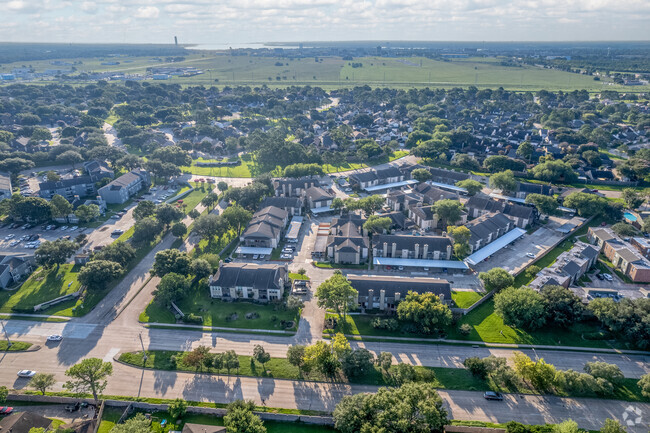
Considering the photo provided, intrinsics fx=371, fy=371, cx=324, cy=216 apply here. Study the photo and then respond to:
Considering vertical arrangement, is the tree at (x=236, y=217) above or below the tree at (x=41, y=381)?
above

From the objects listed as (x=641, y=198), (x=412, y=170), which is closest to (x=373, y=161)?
(x=412, y=170)

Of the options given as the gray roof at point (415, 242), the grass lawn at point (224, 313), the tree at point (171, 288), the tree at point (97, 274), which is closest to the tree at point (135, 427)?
the grass lawn at point (224, 313)

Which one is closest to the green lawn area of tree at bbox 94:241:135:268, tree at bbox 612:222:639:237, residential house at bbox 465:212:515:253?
tree at bbox 94:241:135:268

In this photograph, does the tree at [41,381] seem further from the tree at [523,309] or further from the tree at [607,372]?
the tree at [607,372]

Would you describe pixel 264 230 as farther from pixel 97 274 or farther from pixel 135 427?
pixel 135 427

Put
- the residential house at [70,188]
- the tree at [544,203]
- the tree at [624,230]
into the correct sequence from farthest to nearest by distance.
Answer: the residential house at [70,188], the tree at [544,203], the tree at [624,230]

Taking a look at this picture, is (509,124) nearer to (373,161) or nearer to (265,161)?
(373,161)

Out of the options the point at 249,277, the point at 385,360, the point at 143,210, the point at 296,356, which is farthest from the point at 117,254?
the point at 385,360
